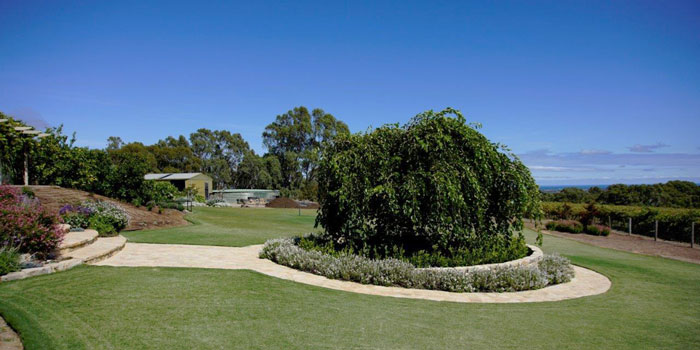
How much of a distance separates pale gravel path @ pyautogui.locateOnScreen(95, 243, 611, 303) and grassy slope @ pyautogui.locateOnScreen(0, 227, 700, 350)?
37cm

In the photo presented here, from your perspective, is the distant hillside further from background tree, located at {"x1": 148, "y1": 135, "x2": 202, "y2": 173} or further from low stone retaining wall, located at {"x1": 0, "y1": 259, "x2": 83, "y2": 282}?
background tree, located at {"x1": 148, "y1": 135, "x2": 202, "y2": 173}

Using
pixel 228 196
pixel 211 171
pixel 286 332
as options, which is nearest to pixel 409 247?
pixel 286 332

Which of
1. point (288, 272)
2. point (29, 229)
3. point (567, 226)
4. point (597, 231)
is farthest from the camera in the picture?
point (567, 226)

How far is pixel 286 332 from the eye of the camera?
4.31 metres

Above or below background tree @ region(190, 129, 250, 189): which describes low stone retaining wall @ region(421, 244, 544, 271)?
below

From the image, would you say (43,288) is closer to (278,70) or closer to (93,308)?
(93,308)

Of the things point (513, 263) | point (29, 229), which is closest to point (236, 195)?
point (29, 229)

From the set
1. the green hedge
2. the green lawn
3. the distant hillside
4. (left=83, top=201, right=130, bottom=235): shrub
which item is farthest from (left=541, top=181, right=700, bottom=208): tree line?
(left=83, top=201, right=130, bottom=235): shrub

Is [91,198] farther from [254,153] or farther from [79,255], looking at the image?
[254,153]

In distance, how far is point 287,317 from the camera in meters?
4.82

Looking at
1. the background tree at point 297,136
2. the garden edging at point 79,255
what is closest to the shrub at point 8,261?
the garden edging at point 79,255

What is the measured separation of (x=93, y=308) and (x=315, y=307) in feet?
9.08

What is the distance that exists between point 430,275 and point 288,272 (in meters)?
2.71

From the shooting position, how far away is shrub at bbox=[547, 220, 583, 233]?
70.3 ft
